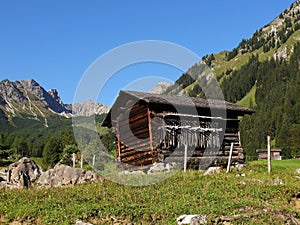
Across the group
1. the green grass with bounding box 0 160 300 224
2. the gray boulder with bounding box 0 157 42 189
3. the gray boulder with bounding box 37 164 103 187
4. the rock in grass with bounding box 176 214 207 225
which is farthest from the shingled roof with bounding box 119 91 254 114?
the rock in grass with bounding box 176 214 207 225

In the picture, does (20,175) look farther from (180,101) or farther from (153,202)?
(180,101)

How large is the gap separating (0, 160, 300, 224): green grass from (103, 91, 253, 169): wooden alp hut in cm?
754

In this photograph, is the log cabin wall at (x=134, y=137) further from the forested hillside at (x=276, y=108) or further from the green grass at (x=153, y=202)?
the forested hillside at (x=276, y=108)

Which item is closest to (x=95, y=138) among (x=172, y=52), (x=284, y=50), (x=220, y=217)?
(x=172, y=52)

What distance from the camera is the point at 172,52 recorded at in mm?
20766

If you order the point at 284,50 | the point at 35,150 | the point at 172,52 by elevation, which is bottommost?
the point at 35,150

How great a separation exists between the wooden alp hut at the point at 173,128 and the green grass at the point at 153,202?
754 centimetres

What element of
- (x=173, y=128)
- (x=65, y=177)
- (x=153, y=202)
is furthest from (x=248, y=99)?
(x=153, y=202)

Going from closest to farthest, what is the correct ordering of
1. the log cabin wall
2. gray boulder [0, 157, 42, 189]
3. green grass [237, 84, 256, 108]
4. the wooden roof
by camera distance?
gray boulder [0, 157, 42, 189]
the wooden roof
the log cabin wall
green grass [237, 84, 256, 108]

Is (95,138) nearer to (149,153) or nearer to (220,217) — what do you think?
(149,153)

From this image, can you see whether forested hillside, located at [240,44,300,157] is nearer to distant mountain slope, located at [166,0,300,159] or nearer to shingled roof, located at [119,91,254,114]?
distant mountain slope, located at [166,0,300,159]

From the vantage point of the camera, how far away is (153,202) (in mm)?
13219

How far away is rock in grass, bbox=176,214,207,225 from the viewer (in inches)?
417

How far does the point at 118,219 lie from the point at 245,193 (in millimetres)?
6003
